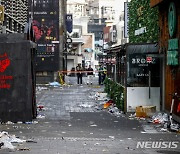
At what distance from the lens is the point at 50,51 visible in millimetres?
48438

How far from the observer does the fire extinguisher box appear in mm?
18984

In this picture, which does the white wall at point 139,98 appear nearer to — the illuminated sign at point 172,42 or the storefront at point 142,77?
the storefront at point 142,77

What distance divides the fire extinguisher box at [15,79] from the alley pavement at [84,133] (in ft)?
1.98

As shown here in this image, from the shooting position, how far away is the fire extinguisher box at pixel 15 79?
62.3ft

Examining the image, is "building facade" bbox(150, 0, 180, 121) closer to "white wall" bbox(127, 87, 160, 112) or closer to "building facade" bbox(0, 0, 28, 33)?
"white wall" bbox(127, 87, 160, 112)

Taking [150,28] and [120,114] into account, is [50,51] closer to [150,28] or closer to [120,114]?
[150,28]

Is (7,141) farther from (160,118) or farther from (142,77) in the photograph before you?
(142,77)

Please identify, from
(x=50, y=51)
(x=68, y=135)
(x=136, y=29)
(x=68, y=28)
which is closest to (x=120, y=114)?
(x=68, y=135)

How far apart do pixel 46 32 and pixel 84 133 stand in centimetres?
3226

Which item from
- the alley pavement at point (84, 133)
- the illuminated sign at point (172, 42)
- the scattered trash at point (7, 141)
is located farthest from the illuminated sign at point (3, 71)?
the illuminated sign at point (172, 42)

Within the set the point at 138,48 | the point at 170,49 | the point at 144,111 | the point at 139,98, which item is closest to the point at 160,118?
the point at 144,111

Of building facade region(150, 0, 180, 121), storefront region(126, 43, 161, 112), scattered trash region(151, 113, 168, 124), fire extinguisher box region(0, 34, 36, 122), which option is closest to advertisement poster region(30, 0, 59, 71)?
building facade region(150, 0, 180, 121)

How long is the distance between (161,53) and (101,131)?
6.14 meters

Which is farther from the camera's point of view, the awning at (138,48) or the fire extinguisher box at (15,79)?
the awning at (138,48)
